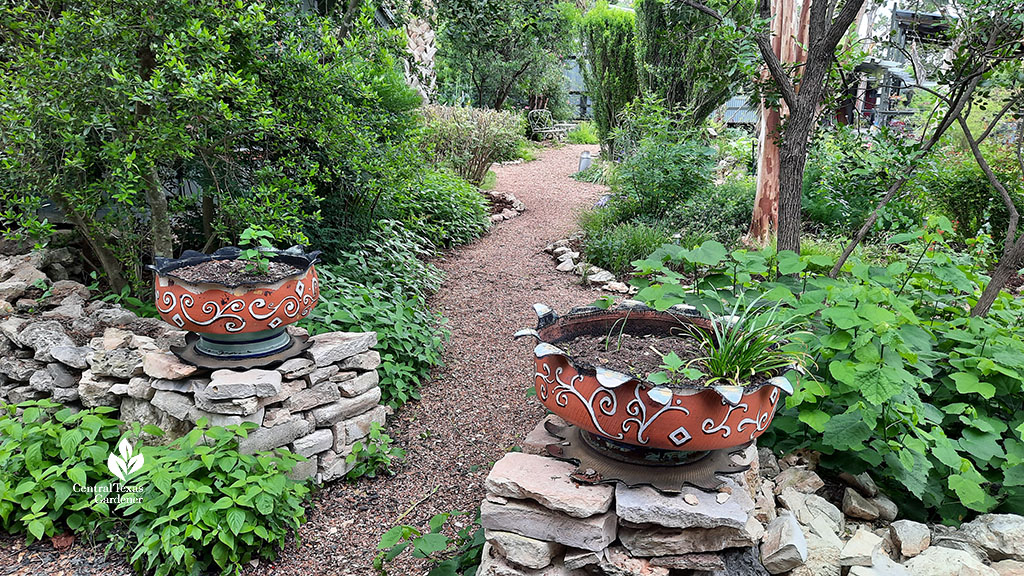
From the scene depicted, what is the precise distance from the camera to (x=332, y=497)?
262cm

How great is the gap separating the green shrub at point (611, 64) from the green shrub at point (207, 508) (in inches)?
393

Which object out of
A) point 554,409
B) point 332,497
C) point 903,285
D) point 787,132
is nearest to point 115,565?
point 332,497

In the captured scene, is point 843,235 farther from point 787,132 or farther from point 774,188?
point 787,132

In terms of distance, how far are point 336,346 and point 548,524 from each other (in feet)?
4.73

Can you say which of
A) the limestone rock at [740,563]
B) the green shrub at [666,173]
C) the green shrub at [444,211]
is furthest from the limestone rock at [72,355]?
the green shrub at [666,173]

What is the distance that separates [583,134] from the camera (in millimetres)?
17234

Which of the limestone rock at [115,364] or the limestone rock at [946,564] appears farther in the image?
the limestone rock at [115,364]

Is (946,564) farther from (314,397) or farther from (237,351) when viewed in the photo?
(237,351)

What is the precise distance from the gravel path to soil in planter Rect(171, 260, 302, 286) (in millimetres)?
967

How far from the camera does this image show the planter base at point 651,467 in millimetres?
1726

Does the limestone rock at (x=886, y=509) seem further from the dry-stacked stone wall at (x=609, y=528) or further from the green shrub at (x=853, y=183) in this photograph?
the green shrub at (x=853, y=183)

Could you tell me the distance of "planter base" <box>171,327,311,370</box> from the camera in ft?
8.16

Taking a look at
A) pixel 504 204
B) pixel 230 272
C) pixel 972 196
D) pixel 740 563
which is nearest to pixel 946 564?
pixel 740 563

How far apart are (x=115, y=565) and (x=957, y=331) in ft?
10.6
